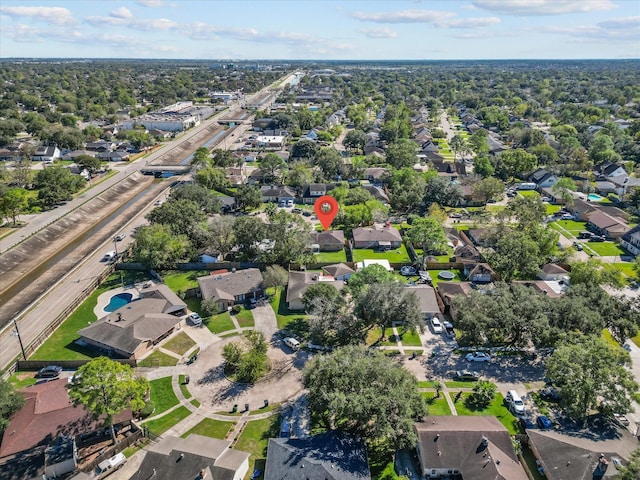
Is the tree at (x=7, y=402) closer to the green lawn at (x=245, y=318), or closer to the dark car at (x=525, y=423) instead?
the green lawn at (x=245, y=318)

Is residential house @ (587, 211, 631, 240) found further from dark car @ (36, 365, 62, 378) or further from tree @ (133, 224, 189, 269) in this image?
dark car @ (36, 365, 62, 378)

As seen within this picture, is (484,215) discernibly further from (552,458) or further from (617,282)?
(552,458)

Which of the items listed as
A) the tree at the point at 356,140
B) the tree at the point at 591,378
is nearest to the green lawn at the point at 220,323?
the tree at the point at 591,378

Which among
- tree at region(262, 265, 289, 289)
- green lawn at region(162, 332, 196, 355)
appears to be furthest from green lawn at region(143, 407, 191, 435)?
tree at region(262, 265, 289, 289)

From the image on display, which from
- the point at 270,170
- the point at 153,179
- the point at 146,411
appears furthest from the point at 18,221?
the point at 146,411

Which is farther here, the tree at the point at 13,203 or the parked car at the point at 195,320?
the tree at the point at 13,203
